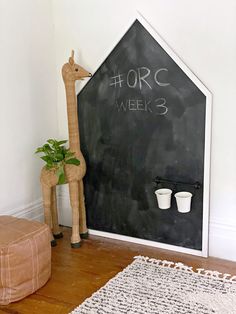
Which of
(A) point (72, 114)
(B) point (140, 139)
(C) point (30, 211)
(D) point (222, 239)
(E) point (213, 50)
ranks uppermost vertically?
(E) point (213, 50)

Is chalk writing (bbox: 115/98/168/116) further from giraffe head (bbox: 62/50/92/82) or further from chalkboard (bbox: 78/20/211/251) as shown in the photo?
giraffe head (bbox: 62/50/92/82)

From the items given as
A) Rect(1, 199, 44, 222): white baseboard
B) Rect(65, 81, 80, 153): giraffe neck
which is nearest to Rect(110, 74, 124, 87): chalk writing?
Rect(65, 81, 80, 153): giraffe neck

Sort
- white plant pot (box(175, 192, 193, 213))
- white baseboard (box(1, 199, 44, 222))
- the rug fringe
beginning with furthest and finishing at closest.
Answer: white baseboard (box(1, 199, 44, 222)), white plant pot (box(175, 192, 193, 213)), the rug fringe

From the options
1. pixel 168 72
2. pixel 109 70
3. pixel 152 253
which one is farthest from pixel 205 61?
pixel 152 253

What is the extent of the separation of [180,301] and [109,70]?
5.05ft

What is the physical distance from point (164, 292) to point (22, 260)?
0.77 metres

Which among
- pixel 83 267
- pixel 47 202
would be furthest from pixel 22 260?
pixel 47 202

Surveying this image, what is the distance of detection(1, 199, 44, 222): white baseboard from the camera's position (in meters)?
3.01

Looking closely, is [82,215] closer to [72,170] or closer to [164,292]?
[72,170]

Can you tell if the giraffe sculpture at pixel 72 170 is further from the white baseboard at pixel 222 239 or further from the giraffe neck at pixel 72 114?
the white baseboard at pixel 222 239

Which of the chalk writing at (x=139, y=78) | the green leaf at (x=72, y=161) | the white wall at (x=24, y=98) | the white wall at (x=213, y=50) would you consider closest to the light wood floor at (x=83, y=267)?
the white wall at (x=213, y=50)

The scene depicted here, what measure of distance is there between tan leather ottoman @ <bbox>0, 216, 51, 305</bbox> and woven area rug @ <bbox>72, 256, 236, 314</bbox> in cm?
32

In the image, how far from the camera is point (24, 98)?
9.84 ft

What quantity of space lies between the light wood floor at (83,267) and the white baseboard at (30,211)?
9.5 inches
